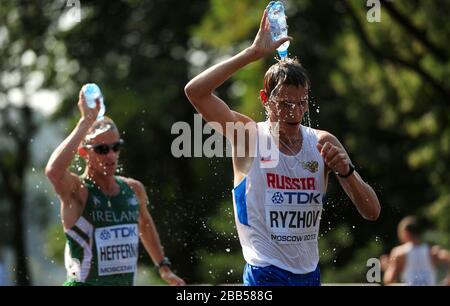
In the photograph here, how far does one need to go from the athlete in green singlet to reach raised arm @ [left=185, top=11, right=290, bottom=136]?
1613 mm

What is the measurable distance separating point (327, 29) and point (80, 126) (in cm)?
1572

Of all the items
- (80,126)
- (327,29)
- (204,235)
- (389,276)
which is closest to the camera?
(80,126)

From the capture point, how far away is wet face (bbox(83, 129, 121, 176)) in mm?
7578

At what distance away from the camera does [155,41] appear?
2672cm

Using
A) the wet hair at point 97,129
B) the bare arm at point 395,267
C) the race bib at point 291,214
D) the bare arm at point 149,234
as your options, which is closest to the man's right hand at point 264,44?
the race bib at point 291,214

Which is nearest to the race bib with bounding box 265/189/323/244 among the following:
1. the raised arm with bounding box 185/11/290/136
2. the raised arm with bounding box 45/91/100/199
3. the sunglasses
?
the raised arm with bounding box 185/11/290/136

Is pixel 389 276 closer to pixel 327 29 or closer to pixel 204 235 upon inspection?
pixel 204 235

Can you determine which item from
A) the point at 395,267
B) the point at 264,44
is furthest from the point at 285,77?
the point at 395,267

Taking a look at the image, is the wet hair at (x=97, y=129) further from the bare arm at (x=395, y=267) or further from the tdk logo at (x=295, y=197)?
the bare arm at (x=395, y=267)

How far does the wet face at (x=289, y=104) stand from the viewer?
19.1 ft

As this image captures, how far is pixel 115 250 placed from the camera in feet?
24.4

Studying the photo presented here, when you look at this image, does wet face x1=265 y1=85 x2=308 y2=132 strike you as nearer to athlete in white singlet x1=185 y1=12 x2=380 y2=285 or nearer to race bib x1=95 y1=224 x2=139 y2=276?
athlete in white singlet x1=185 y1=12 x2=380 y2=285

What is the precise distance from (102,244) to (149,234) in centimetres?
65
